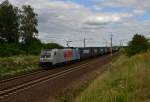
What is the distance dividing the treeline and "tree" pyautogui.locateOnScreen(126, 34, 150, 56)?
28971 mm

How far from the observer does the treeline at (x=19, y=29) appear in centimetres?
9019

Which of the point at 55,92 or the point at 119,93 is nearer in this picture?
the point at 119,93

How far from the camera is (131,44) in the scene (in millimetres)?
56031

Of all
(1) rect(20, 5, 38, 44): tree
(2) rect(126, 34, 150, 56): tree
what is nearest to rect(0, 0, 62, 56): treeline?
(1) rect(20, 5, 38, 44): tree

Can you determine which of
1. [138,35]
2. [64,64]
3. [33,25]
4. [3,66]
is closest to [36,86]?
[3,66]

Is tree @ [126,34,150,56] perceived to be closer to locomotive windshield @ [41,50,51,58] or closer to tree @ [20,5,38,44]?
locomotive windshield @ [41,50,51,58]

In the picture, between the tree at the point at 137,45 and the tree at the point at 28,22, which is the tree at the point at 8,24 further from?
the tree at the point at 137,45

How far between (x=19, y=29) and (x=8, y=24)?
32.1ft

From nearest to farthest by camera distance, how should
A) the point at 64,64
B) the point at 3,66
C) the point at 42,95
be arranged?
the point at 42,95, the point at 3,66, the point at 64,64

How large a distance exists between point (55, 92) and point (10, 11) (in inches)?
2905

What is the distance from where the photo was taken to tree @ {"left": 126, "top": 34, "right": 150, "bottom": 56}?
5472 cm

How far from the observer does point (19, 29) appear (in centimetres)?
10188

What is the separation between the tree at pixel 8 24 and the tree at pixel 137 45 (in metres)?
42.2

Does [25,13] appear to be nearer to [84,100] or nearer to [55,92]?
[55,92]
